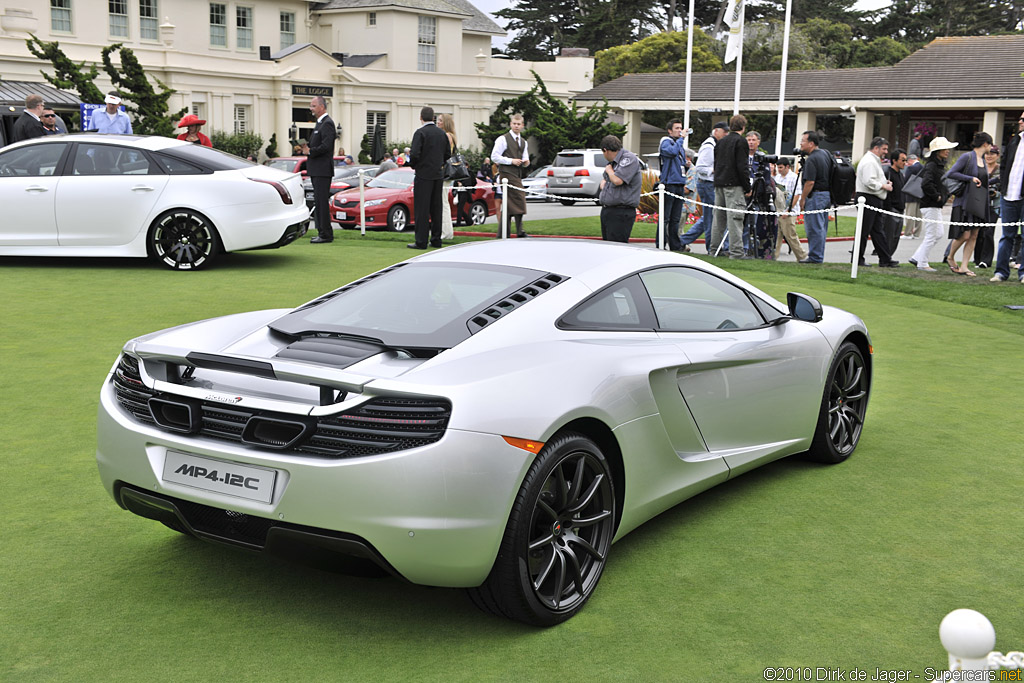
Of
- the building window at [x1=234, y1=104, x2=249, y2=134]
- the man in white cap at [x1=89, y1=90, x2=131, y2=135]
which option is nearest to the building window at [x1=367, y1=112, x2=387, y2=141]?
the building window at [x1=234, y1=104, x2=249, y2=134]

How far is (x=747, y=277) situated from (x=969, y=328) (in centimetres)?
354

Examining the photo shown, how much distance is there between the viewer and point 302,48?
4397cm

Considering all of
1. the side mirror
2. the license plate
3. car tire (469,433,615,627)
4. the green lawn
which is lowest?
the green lawn

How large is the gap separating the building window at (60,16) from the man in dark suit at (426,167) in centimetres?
2871

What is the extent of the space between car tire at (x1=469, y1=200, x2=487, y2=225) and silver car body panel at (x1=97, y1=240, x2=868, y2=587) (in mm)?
17783

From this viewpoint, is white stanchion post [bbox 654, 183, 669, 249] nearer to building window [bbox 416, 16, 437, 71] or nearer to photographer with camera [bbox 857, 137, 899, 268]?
photographer with camera [bbox 857, 137, 899, 268]

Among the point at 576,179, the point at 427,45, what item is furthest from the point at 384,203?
the point at 427,45

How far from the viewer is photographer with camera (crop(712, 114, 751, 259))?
14977 millimetres

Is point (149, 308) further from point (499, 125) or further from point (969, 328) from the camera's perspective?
point (499, 125)

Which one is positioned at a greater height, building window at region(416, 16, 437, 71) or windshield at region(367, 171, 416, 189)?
building window at region(416, 16, 437, 71)

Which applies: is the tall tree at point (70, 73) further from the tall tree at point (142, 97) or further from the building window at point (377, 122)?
the building window at point (377, 122)

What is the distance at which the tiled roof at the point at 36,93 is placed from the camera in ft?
108

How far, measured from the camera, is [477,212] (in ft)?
75.4

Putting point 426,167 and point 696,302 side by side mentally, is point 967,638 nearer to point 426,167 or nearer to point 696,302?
point 696,302
